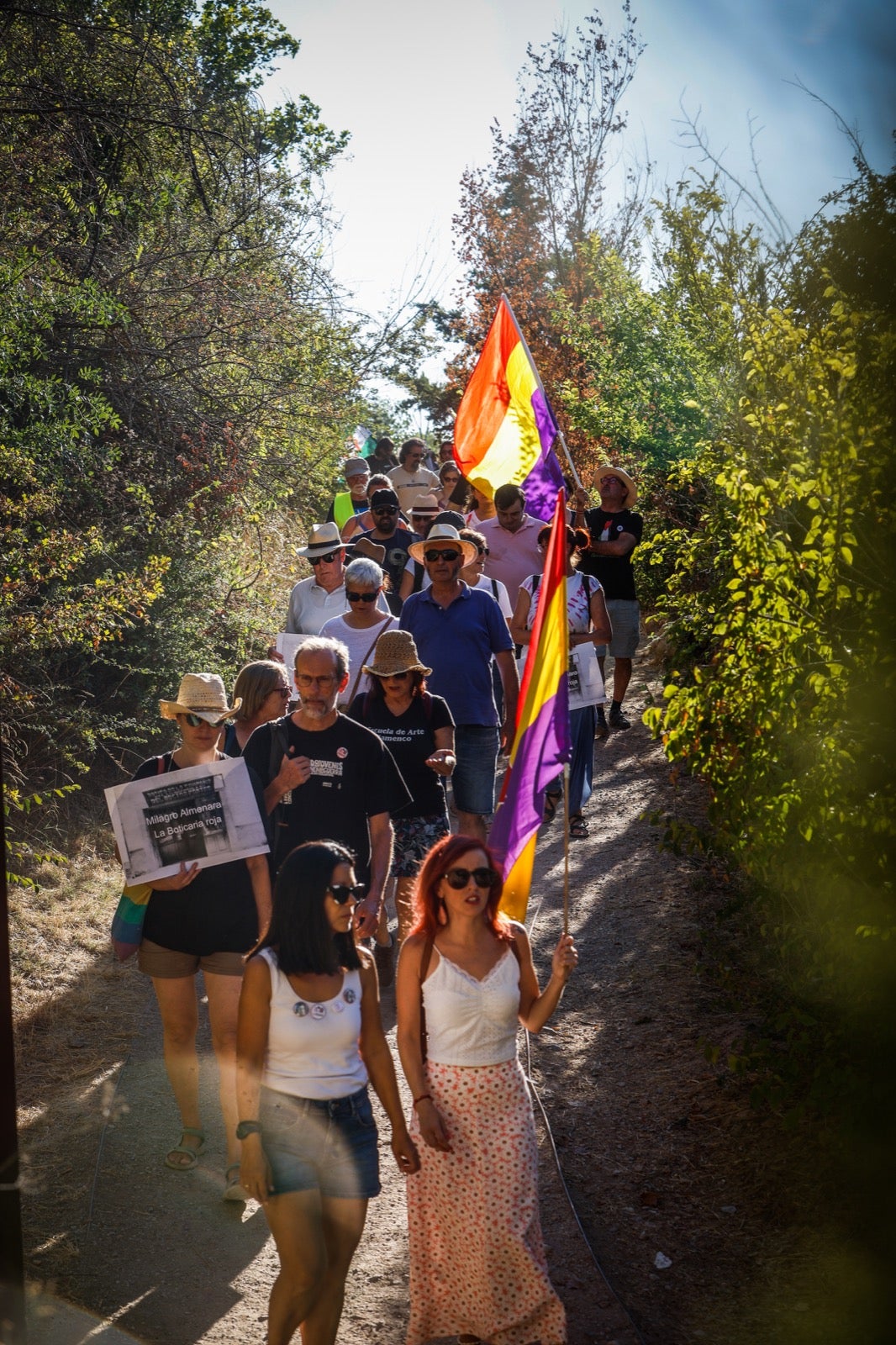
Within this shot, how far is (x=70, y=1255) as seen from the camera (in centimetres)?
505

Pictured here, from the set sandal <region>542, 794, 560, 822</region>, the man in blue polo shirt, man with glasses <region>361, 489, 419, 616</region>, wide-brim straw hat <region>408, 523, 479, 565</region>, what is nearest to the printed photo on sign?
the man in blue polo shirt

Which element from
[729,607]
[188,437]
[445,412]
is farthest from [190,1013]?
[445,412]

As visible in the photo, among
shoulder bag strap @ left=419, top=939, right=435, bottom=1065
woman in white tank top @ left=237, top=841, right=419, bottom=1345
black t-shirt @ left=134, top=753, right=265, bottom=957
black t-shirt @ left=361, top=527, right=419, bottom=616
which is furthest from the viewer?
black t-shirt @ left=361, top=527, right=419, bottom=616

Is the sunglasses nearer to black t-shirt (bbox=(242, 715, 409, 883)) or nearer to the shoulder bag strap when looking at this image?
black t-shirt (bbox=(242, 715, 409, 883))

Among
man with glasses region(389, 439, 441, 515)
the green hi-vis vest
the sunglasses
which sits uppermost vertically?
man with glasses region(389, 439, 441, 515)

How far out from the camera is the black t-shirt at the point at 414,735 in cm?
709

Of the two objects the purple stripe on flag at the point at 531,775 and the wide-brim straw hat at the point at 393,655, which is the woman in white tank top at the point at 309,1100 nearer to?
the purple stripe on flag at the point at 531,775

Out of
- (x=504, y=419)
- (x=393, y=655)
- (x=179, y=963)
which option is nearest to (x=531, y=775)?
(x=179, y=963)

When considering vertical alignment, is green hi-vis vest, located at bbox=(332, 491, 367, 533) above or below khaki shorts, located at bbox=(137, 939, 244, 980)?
above

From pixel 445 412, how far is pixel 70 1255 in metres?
33.8

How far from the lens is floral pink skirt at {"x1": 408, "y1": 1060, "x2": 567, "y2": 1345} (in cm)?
414

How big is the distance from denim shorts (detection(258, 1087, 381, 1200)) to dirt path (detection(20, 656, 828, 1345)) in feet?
3.17

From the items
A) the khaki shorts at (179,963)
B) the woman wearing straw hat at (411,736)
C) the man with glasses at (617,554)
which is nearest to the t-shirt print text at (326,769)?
the khaki shorts at (179,963)

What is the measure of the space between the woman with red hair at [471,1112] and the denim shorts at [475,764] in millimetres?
3759
